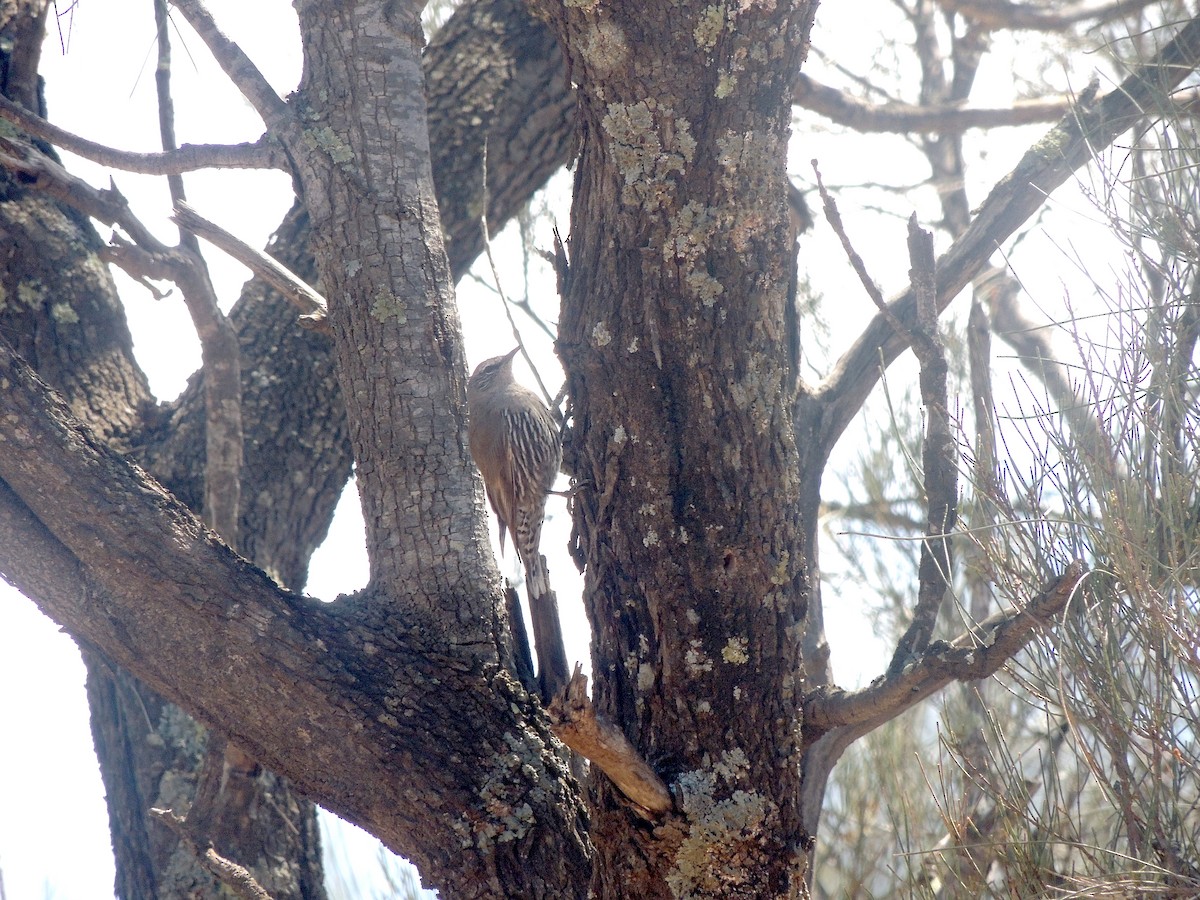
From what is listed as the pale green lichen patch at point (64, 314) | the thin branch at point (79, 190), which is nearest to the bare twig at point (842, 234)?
the thin branch at point (79, 190)

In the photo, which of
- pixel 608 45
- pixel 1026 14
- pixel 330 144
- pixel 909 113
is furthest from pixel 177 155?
pixel 1026 14

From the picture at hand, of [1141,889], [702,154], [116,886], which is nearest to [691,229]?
[702,154]

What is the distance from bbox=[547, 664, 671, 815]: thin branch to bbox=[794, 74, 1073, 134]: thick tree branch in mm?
2778

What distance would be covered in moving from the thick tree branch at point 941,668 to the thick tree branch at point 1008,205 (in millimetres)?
795

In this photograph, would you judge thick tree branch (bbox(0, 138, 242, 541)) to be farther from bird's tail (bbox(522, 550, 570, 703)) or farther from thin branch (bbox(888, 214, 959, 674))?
thin branch (bbox(888, 214, 959, 674))

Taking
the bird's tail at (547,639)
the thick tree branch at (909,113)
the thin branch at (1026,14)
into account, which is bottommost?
the bird's tail at (547,639)

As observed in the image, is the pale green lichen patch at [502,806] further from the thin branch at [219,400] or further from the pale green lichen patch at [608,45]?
the pale green lichen patch at [608,45]

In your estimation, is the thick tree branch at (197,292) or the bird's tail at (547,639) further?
the thick tree branch at (197,292)

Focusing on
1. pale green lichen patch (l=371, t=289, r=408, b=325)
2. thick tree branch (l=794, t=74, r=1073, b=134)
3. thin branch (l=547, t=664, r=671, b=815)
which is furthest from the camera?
thick tree branch (l=794, t=74, r=1073, b=134)

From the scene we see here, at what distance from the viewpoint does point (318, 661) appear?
2143mm

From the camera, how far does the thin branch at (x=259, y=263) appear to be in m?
2.52

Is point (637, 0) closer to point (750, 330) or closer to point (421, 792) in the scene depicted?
point (750, 330)

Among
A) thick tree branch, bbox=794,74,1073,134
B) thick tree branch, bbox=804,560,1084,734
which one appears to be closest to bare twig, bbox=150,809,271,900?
thick tree branch, bbox=804,560,1084,734

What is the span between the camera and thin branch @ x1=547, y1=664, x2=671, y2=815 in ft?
5.64
